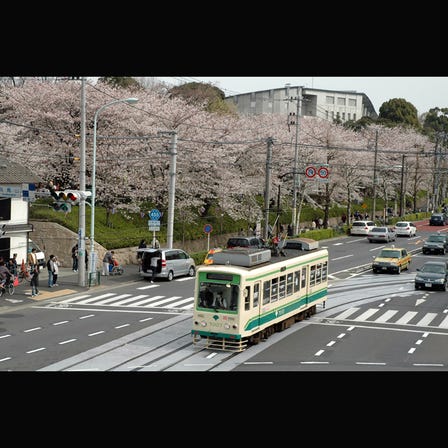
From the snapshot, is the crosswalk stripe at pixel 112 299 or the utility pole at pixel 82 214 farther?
the utility pole at pixel 82 214

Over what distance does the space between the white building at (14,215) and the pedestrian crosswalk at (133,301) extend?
7160mm

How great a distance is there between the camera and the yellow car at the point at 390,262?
40875mm

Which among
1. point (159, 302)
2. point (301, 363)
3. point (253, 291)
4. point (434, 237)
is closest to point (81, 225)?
point (159, 302)

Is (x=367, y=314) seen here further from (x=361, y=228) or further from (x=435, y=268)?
(x=361, y=228)

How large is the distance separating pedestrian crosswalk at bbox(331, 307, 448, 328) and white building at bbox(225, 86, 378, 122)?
246 ft

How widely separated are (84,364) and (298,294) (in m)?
9.62

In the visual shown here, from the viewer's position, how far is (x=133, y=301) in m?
30.3

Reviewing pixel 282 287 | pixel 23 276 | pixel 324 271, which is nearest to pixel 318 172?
pixel 324 271

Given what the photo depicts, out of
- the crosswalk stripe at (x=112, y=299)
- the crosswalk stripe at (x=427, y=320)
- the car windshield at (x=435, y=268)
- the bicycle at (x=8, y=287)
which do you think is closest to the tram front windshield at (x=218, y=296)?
the crosswalk stripe at (x=427, y=320)

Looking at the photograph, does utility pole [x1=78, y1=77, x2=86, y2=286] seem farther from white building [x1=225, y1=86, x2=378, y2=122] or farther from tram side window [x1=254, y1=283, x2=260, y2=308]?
white building [x1=225, y1=86, x2=378, y2=122]

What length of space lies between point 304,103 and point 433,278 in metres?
79.1

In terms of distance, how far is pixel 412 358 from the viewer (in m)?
20.6

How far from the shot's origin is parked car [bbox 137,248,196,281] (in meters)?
35.9

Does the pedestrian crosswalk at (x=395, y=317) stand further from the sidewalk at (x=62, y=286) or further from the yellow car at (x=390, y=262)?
the sidewalk at (x=62, y=286)
